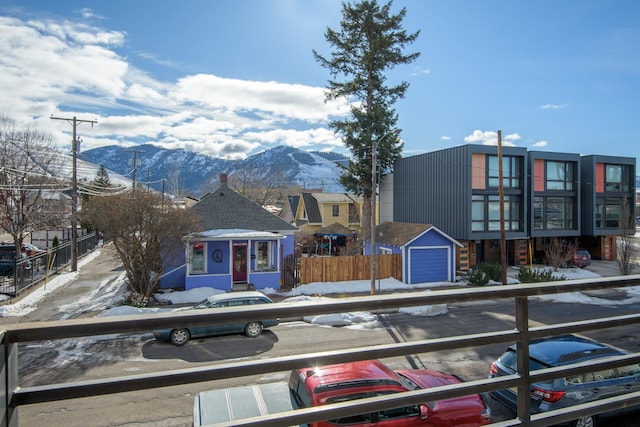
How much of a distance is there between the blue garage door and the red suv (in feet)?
63.3

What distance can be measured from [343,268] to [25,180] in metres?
21.6

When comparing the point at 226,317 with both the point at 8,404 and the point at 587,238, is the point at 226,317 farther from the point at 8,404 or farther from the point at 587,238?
the point at 587,238

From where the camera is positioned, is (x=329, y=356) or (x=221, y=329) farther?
(x=221, y=329)

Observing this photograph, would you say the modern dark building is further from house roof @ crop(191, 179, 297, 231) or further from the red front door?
the red front door

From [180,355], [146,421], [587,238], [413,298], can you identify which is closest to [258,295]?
[180,355]

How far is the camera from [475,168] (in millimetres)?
27656

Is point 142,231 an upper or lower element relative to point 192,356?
upper

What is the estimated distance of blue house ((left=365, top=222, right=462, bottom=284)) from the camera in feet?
79.6

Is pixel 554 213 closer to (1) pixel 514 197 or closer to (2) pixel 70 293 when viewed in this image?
(1) pixel 514 197

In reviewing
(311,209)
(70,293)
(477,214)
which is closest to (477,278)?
(477,214)

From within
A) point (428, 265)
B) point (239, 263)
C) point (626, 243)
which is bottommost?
point (428, 265)

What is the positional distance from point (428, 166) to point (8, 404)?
1229 inches

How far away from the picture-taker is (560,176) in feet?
105

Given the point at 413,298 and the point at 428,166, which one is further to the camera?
the point at 428,166
